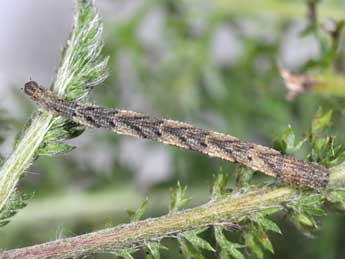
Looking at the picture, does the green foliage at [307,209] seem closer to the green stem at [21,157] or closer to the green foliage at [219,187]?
the green foliage at [219,187]

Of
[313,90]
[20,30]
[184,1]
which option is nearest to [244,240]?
[313,90]

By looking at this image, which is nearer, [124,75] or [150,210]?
[150,210]

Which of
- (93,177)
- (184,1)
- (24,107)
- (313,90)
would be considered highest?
(184,1)

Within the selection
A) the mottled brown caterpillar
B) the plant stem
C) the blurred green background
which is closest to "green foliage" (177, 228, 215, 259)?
the plant stem

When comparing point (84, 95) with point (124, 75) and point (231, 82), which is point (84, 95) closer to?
point (231, 82)

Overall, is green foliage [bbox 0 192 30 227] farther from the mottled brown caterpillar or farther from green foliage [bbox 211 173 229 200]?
green foliage [bbox 211 173 229 200]

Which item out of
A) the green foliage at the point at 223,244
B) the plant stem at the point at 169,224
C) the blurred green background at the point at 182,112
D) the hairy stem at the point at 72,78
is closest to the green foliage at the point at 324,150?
the plant stem at the point at 169,224
